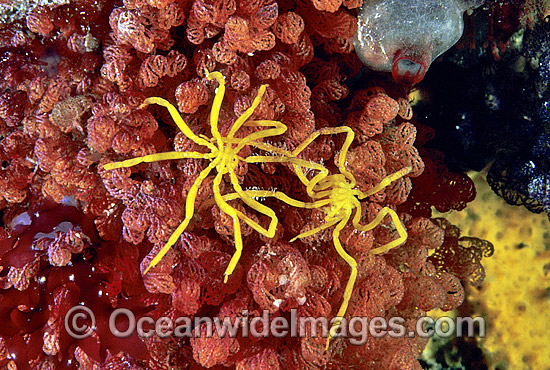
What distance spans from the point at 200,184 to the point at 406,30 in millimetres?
688

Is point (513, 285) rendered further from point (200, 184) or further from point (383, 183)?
point (200, 184)

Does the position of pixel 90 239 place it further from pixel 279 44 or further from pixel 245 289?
pixel 279 44

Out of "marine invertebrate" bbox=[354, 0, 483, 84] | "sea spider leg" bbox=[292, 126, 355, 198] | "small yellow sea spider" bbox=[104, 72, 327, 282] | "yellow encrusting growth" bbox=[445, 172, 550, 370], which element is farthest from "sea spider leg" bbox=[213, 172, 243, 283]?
"yellow encrusting growth" bbox=[445, 172, 550, 370]

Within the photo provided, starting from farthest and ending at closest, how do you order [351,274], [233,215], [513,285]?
[513,285], [351,274], [233,215]

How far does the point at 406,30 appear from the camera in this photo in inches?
43.8

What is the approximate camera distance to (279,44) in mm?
1084

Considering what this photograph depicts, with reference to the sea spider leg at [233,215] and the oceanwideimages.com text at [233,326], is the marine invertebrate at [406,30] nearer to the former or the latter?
the sea spider leg at [233,215]

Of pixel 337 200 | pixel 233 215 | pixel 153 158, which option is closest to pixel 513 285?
pixel 337 200

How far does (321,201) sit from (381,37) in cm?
50

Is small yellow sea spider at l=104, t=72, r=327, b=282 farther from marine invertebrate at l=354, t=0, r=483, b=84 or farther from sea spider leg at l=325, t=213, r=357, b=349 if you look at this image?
marine invertebrate at l=354, t=0, r=483, b=84

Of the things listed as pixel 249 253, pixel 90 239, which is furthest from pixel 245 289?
pixel 90 239

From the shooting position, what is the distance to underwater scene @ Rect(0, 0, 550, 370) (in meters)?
0.99

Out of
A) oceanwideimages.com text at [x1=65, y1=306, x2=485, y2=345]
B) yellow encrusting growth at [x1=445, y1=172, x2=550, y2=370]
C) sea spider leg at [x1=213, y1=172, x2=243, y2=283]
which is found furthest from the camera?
yellow encrusting growth at [x1=445, y1=172, x2=550, y2=370]

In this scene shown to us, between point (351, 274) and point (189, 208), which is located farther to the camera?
point (351, 274)
